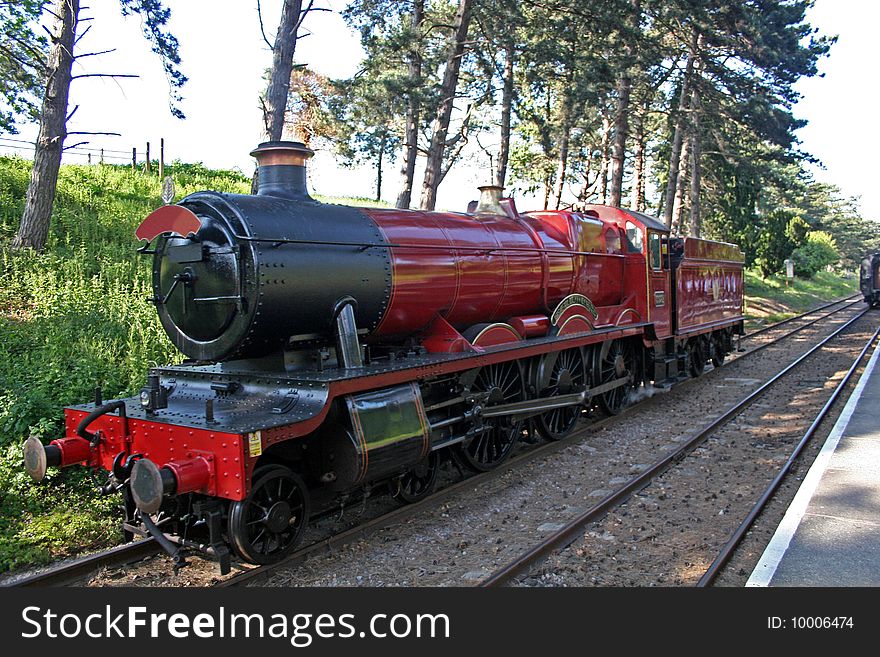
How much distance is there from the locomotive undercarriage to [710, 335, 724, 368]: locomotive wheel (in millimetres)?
7094

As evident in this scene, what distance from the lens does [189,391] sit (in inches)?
215

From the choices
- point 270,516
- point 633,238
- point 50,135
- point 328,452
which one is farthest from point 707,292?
point 50,135

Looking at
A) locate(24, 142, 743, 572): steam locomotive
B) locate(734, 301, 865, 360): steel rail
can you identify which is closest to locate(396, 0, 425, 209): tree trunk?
locate(24, 142, 743, 572): steam locomotive

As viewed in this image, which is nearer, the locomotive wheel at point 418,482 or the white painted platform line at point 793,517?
the white painted platform line at point 793,517

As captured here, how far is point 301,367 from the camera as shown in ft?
17.9

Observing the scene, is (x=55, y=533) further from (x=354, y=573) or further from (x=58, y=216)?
(x=58, y=216)

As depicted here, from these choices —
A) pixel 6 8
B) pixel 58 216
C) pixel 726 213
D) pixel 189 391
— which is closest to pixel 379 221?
pixel 189 391

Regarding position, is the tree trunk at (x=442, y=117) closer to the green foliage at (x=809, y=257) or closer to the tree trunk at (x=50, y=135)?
the tree trunk at (x=50, y=135)

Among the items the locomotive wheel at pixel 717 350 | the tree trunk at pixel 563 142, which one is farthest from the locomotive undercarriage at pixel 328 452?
the tree trunk at pixel 563 142

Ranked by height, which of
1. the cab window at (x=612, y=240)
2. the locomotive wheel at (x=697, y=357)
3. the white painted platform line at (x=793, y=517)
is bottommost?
the white painted platform line at (x=793, y=517)

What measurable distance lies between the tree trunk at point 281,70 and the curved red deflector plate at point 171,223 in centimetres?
526

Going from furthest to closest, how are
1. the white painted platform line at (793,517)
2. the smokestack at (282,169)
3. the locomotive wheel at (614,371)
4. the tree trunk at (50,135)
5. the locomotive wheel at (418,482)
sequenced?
the tree trunk at (50,135) < the locomotive wheel at (614,371) < the locomotive wheel at (418,482) < the smokestack at (282,169) < the white painted platform line at (793,517)

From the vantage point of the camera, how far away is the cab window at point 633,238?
10.2 metres

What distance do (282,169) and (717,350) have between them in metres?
11.8
